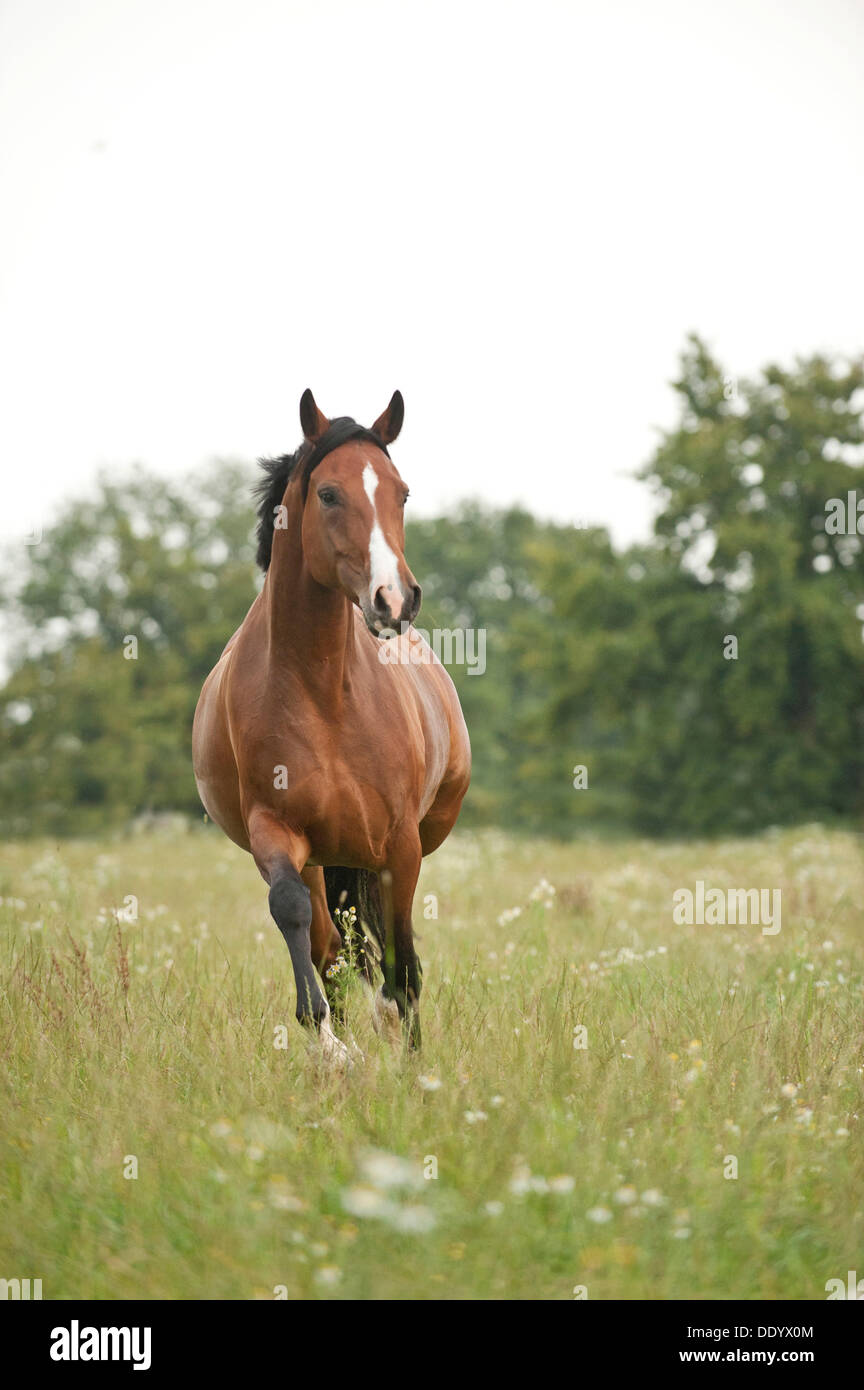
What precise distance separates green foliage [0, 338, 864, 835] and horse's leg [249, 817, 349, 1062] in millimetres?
26709

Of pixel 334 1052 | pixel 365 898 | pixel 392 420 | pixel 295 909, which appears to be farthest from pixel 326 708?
→ pixel 365 898

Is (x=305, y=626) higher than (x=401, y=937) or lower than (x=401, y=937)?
higher

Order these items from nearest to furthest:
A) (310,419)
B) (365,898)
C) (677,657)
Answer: (310,419) → (365,898) → (677,657)

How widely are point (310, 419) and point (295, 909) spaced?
7.00ft

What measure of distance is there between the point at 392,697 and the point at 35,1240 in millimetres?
2889

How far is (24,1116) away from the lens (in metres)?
4.35

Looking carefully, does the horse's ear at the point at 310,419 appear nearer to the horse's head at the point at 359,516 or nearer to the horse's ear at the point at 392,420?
the horse's head at the point at 359,516

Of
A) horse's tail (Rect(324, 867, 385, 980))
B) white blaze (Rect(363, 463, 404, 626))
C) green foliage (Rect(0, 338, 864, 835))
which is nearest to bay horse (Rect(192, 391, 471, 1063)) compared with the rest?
white blaze (Rect(363, 463, 404, 626))

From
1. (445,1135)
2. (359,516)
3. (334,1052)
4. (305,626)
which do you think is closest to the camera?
(445,1135)

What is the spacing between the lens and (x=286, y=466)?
5.62 meters

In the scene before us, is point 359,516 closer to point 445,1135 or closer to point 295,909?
point 295,909

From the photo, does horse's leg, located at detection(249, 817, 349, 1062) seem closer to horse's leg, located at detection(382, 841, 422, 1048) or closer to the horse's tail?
horse's leg, located at detection(382, 841, 422, 1048)

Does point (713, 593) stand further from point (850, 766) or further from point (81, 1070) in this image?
point (81, 1070)

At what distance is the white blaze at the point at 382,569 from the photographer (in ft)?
14.6
